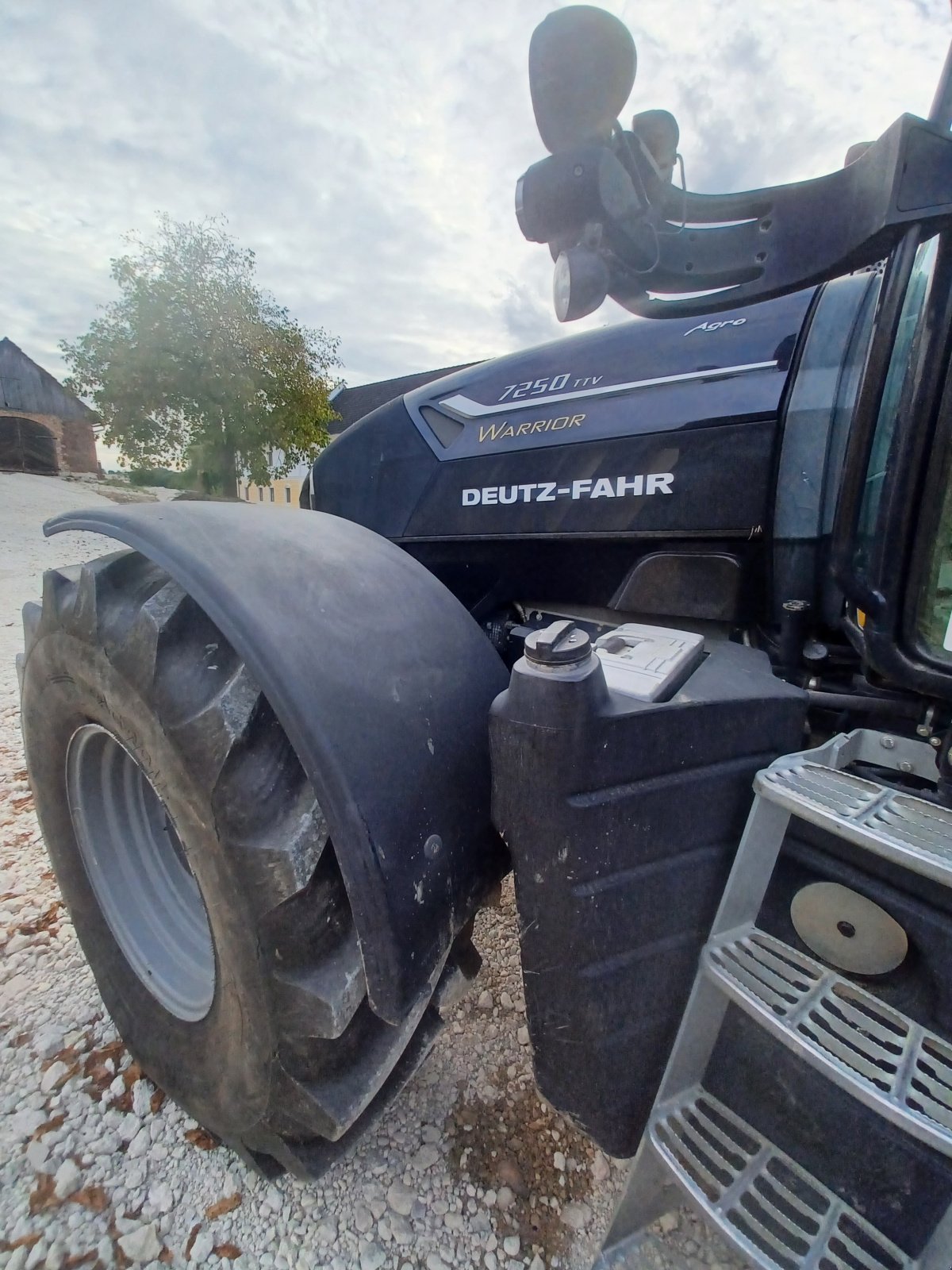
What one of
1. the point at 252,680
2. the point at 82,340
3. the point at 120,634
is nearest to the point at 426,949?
the point at 252,680

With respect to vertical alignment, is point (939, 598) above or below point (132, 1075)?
above

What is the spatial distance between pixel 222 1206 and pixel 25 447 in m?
32.5

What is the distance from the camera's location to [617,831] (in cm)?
95

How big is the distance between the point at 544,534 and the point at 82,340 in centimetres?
2240

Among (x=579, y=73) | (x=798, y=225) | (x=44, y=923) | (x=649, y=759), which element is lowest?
(x=44, y=923)

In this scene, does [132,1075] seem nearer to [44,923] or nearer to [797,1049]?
[44,923]

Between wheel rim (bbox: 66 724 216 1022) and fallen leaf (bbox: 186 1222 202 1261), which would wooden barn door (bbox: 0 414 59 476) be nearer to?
wheel rim (bbox: 66 724 216 1022)

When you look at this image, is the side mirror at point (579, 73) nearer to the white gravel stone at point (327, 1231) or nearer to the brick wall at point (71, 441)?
the white gravel stone at point (327, 1231)

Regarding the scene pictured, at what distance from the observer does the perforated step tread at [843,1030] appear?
0.81 meters

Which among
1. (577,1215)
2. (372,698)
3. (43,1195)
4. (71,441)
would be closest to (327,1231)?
(577,1215)

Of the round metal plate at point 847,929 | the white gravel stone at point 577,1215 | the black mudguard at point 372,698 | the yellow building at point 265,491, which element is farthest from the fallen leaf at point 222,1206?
the yellow building at point 265,491

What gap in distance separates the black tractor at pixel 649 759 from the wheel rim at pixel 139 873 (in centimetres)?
12

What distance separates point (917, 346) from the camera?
958mm

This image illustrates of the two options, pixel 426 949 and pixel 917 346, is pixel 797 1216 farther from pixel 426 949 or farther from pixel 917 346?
pixel 917 346
